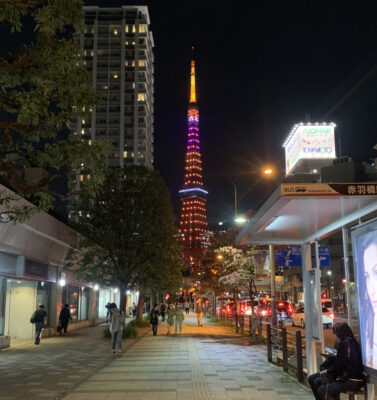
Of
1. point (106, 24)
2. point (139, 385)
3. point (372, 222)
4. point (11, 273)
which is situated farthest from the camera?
point (106, 24)

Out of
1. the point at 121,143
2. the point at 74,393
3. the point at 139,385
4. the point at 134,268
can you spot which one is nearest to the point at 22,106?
the point at 74,393

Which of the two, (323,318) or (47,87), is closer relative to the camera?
(47,87)

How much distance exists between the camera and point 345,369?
6.65 metres

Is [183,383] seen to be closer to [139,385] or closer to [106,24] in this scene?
[139,385]

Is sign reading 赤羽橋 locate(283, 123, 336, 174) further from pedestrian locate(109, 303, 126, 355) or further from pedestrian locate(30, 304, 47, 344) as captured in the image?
pedestrian locate(109, 303, 126, 355)

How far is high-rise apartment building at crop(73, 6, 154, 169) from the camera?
113m

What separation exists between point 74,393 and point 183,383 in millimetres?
2343

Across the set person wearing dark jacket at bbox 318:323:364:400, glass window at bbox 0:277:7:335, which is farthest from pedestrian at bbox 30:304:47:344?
person wearing dark jacket at bbox 318:323:364:400

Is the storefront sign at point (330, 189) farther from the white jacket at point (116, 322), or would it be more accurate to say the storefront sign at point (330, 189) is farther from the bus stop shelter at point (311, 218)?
the white jacket at point (116, 322)

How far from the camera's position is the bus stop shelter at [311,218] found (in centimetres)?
653

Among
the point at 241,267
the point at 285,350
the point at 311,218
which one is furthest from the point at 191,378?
the point at 241,267

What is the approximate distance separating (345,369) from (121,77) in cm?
11622

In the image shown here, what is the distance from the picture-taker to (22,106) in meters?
6.88

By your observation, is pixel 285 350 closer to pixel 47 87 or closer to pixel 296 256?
pixel 296 256
